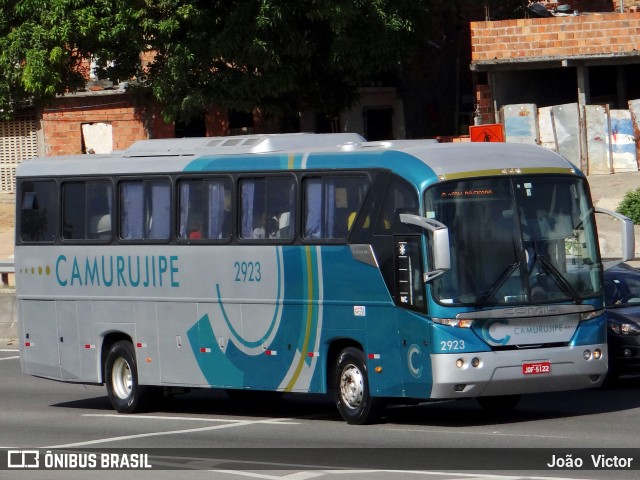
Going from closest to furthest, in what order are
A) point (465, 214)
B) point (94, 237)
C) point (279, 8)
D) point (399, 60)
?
point (465, 214)
point (94, 237)
point (279, 8)
point (399, 60)

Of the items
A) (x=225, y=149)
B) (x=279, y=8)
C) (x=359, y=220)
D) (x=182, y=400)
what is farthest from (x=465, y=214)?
(x=279, y=8)

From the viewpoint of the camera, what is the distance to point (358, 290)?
14.6m

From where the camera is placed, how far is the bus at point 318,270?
45.7 feet

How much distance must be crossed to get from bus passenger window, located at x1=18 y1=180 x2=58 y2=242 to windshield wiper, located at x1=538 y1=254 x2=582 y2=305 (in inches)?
281

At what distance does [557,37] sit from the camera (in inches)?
1384

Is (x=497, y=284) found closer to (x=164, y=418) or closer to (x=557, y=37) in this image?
(x=164, y=418)

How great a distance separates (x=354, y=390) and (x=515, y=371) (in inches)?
75.0

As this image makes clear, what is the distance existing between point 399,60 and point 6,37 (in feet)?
33.0

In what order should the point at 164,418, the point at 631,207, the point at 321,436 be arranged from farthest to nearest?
1. the point at 631,207
2. the point at 164,418
3. the point at 321,436

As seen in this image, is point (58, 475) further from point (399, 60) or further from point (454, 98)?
point (454, 98)

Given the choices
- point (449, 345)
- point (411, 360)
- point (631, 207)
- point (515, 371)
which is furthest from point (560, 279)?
point (631, 207)

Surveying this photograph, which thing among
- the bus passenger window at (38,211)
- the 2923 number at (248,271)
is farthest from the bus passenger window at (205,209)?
the bus passenger window at (38,211)

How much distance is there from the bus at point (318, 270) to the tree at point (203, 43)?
45.8 feet

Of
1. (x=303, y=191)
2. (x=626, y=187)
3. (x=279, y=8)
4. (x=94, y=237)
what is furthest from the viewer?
(x=626, y=187)
